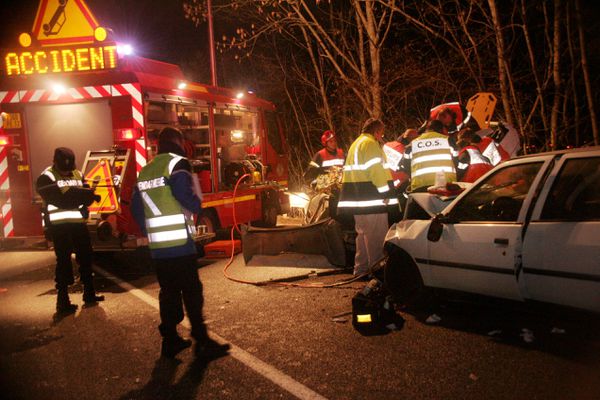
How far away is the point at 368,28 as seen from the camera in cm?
1435

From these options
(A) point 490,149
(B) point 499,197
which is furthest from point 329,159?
(B) point 499,197

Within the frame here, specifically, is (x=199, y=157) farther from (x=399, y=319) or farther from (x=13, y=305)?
(x=399, y=319)

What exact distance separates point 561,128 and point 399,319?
7.20m

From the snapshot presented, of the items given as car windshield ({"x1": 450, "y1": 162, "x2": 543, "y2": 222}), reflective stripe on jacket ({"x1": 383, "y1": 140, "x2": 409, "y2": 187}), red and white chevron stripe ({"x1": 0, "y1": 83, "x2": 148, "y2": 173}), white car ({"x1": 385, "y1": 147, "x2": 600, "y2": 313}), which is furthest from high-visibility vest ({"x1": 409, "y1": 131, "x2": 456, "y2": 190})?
red and white chevron stripe ({"x1": 0, "y1": 83, "x2": 148, "y2": 173})

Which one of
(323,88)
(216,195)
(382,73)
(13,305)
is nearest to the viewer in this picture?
(13,305)

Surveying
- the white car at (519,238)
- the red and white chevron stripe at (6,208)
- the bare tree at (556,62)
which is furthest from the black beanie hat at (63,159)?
the bare tree at (556,62)

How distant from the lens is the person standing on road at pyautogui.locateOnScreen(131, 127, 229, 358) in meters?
4.77

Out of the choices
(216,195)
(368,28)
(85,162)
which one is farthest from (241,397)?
(368,28)

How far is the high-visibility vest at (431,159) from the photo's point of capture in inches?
262

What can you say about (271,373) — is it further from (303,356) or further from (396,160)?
(396,160)

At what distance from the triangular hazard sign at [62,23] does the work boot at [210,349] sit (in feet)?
17.2

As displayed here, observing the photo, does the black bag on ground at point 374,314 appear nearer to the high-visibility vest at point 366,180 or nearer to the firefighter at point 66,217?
the high-visibility vest at point 366,180

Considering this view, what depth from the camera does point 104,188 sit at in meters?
8.04

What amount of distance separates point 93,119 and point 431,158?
4982 mm
